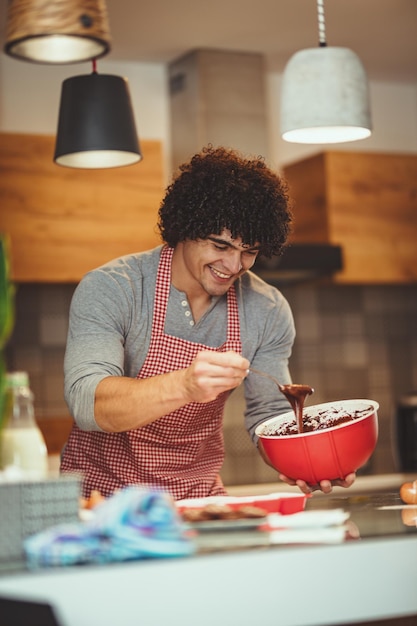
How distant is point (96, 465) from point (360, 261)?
2555mm

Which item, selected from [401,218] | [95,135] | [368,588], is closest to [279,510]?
[368,588]

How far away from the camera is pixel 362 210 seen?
4641 millimetres

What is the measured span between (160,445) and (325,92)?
90 centimetres

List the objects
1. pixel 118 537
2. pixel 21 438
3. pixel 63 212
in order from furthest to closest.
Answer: pixel 63 212 → pixel 21 438 → pixel 118 537

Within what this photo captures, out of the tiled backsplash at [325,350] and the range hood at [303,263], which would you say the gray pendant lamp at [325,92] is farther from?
the tiled backsplash at [325,350]

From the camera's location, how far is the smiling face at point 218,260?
2.19 m

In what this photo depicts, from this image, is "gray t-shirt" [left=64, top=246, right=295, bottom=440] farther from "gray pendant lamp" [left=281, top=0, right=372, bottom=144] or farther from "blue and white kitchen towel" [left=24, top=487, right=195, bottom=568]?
"blue and white kitchen towel" [left=24, top=487, right=195, bottom=568]

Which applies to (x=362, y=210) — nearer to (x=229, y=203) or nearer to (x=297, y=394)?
(x=229, y=203)

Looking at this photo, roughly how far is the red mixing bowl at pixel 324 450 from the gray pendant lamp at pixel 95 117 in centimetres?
121

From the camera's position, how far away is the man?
2.17m

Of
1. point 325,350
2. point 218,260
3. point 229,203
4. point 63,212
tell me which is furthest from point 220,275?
point 325,350

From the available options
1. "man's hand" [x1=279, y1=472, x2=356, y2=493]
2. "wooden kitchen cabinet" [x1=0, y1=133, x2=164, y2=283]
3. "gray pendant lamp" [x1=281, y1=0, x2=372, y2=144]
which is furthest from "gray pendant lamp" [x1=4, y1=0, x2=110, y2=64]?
"wooden kitchen cabinet" [x1=0, y1=133, x2=164, y2=283]

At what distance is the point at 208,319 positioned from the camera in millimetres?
2375

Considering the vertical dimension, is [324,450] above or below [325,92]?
below
